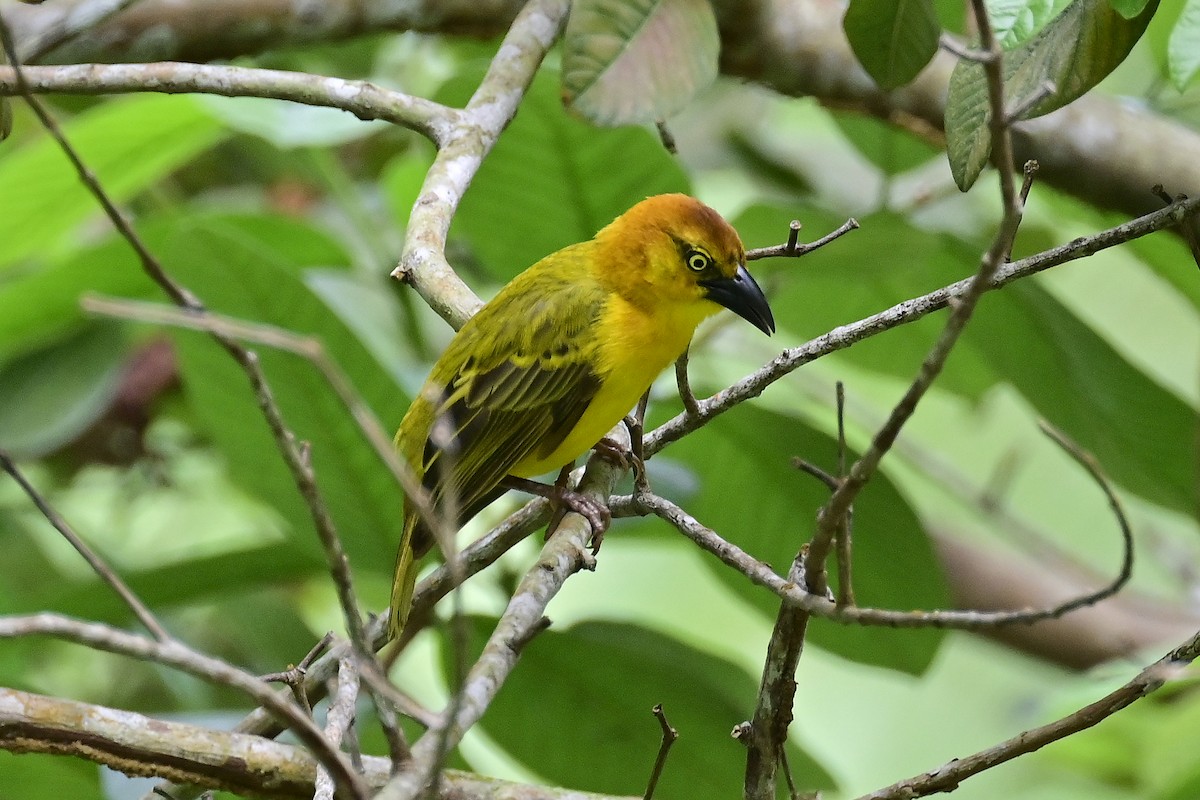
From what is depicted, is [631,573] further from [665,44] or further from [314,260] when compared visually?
[665,44]

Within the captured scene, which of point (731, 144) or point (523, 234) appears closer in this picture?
point (523, 234)

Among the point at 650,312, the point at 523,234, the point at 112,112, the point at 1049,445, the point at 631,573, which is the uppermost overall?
the point at 1049,445

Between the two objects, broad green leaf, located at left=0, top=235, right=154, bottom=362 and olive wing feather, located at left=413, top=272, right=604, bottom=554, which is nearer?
olive wing feather, located at left=413, top=272, right=604, bottom=554

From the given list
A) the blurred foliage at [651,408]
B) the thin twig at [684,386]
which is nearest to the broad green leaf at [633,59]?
the blurred foliage at [651,408]

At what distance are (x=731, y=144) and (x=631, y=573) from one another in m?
2.43

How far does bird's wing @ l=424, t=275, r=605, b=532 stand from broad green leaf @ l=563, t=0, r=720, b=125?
553 millimetres

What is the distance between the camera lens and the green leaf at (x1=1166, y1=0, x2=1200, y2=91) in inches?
74.1

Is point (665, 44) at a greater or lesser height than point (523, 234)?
lesser

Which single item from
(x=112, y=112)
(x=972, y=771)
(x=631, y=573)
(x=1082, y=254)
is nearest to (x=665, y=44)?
(x=1082, y=254)

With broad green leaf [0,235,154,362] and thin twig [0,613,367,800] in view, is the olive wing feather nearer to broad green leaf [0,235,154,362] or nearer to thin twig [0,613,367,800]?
broad green leaf [0,235,154,362]

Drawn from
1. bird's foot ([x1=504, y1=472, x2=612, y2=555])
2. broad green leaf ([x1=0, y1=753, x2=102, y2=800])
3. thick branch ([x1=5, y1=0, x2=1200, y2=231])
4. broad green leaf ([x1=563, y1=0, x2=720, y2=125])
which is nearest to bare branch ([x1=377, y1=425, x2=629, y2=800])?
bird's foot ([x1=504, y1=472, x2=612, y2=555])

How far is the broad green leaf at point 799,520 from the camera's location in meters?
2.76

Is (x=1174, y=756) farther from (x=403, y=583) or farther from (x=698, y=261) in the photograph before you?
(x=403, y=583)

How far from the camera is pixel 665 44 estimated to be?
229 cm
